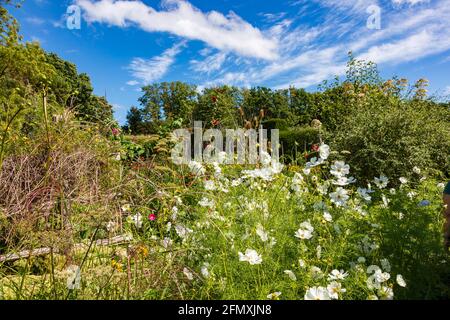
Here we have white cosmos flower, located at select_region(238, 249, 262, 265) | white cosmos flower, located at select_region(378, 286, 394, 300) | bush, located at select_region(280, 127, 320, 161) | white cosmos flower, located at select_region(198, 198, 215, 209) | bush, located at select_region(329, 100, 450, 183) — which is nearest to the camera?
white cosmos flower, located at select_region(378, 286, 394, 300)

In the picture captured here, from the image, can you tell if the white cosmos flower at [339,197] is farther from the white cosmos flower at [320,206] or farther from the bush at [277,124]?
the bush at [277,124]

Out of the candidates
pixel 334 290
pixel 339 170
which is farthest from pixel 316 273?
pixel 339 170

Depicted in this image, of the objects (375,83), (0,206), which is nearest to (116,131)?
(0,206)

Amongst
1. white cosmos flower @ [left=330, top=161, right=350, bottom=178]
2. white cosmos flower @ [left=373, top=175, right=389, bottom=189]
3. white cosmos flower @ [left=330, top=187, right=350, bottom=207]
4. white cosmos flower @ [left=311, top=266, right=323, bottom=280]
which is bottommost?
white cosmos flower @ [left=311, top=266, right=323, bottom=280]

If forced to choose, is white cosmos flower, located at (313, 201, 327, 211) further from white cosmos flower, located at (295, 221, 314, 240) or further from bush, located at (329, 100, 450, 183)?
bush, located at (329, 100, 450, 183)

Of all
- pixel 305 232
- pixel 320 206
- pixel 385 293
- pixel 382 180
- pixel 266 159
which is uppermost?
pixel 266 159

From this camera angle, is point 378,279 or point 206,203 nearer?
point 378,279

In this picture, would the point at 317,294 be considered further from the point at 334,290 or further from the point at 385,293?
the point at 385,293

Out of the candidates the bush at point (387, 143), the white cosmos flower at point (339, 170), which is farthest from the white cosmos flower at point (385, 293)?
the bush at point (387, 143)

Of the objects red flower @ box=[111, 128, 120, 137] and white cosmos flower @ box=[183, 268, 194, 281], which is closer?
white cosmos flower @ box=[183, 268, 194, 281]

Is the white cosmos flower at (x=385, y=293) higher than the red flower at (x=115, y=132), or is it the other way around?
the red flower at (x=115, y=132)

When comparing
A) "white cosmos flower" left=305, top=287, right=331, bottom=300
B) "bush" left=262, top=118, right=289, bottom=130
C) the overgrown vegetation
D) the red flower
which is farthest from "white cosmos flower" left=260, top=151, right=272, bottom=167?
"bush" left=262, top=118, right=289, bottom=130
